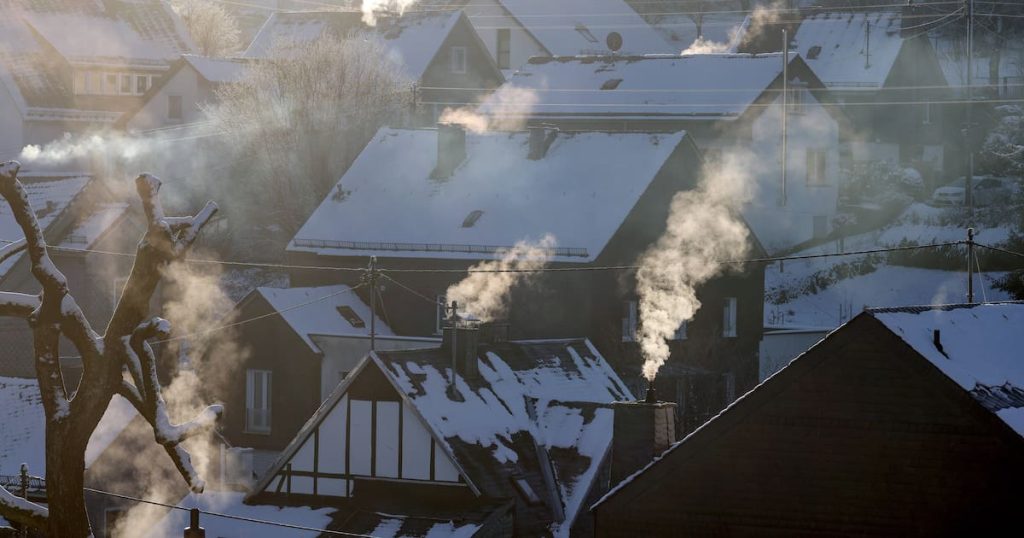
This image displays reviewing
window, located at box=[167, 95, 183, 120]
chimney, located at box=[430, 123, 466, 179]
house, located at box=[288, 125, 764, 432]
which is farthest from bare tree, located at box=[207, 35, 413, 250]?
chimney, located at box=[430, 123, 466, 179]

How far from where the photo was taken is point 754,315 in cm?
4997

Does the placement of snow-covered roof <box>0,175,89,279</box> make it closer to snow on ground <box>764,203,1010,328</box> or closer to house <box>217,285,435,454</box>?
house <box>217,285,435,454</box>

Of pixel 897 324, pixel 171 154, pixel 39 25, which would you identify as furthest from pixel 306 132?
pixel 897 324

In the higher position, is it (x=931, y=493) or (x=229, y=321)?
(x=229, y=321)

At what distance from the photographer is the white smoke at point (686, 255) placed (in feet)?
152

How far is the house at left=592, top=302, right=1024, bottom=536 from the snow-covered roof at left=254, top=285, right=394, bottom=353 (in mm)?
22352

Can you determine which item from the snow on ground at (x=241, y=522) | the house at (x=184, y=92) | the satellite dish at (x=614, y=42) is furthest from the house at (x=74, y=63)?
the snow on ground at (x=241, y=522)

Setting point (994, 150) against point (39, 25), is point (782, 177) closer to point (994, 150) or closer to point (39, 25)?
point (994, 150)

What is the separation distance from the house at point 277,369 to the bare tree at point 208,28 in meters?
50.3

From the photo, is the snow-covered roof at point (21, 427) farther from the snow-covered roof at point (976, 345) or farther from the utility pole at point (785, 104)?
the utility pole at point (785, 104)

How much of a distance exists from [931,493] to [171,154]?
165 ft

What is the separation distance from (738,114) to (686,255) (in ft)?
46.1

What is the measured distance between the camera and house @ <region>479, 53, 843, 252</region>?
61.2 meters

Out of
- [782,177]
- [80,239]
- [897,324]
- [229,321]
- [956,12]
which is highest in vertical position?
[956,12]
